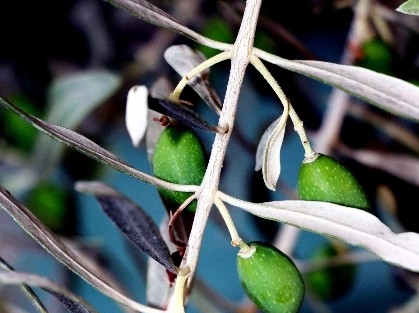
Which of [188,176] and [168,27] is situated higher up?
[168,27]

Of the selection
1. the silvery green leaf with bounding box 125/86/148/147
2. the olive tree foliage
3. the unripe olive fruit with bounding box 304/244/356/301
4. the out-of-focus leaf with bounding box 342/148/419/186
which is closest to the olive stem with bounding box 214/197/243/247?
the olive tree foliage

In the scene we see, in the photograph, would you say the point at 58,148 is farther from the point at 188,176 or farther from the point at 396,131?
the point at 188,176

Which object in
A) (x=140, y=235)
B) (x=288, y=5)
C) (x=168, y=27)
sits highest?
(x=288, y=5)

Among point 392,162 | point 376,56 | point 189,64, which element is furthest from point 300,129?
point 392,162

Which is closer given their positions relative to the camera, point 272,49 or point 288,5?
point 288,5

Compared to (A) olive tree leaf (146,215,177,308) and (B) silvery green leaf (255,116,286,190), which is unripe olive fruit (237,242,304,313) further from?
(A) olive tree leaf (146,215,177,308)

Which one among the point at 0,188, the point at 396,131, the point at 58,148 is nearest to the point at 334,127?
the point at 396,131

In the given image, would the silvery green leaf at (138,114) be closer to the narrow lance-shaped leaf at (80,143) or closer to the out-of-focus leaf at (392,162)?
the narrow lance-shaped leaf at (80,143)
